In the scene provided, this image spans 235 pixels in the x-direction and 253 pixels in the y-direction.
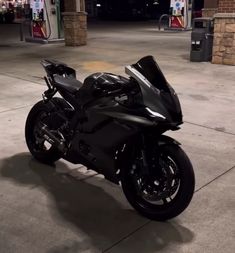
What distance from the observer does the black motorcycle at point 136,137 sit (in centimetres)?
284

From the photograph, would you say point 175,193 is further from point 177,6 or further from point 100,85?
point 177,6

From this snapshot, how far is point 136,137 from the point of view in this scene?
3.00 m

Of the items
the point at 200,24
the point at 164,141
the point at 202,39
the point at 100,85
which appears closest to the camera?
the point at 164,141

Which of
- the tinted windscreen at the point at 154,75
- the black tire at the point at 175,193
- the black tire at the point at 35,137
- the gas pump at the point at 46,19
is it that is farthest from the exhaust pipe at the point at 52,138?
the gas pump at the point at 46,19

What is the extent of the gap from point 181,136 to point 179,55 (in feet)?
22.3

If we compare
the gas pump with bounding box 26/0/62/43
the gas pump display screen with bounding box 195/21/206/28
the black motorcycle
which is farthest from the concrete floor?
the gas pump with bounding box 26/0/62/43

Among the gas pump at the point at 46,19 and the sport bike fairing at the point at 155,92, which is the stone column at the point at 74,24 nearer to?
the gas pump at the point at 46,19

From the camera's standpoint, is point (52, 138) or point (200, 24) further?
point (200, 24)

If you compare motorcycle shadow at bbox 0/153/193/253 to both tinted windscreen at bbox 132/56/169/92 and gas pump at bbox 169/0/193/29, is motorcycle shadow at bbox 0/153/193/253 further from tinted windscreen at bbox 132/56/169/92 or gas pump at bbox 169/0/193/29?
gas pump at bbox 169/0/193/29

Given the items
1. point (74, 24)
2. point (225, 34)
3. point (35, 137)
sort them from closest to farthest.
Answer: point (35, 137) → point (225, 34) → point (74, 24)

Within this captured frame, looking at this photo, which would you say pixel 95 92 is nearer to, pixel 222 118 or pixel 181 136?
pixel 181 136

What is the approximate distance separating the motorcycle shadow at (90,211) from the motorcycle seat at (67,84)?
2.76ft

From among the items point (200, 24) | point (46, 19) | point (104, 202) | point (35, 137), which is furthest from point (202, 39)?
point (104, 202)

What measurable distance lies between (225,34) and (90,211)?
739cm
